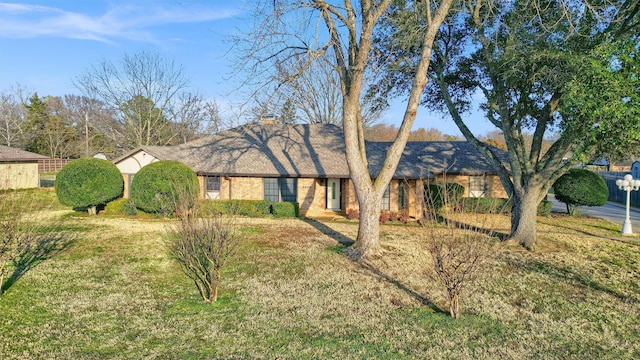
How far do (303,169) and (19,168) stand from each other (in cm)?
2108

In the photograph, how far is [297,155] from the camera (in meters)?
20.5

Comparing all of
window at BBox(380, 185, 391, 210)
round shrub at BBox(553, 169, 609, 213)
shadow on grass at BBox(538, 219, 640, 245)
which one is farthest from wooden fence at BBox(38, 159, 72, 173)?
round shrub at BBox(553, 169, 609, 213)

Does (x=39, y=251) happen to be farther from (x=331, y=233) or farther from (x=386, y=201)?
(x=386, y=201)

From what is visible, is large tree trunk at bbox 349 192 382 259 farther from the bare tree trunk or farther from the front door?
the front door

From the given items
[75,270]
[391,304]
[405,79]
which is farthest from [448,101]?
[75,270]

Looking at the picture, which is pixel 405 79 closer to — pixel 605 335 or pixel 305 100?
pixel 605 335

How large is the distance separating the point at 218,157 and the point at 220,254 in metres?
14.0

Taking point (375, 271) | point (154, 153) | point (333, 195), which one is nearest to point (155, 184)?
point (154, 153)

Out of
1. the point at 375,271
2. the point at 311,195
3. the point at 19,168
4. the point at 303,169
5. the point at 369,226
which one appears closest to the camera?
the point at 375,271

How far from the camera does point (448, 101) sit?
522 inches

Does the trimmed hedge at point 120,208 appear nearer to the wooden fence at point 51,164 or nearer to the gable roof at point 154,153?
the gable roof at point 154,153

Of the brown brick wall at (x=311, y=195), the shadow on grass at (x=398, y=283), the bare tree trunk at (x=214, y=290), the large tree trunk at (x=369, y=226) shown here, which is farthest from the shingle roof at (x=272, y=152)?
the bare tree trunk at (x=214, y=290)

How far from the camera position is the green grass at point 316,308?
5.22 m

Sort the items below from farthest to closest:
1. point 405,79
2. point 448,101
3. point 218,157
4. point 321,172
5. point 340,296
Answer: point 218,157, point 321,172, point 405,79, point 448,101, point 340,296
